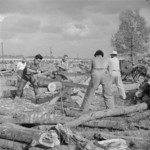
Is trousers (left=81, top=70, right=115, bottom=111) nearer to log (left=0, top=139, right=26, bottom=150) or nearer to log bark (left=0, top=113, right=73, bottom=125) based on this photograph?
log bark (left=0, top=113, right=73, bottom=125)

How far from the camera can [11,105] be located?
971cm

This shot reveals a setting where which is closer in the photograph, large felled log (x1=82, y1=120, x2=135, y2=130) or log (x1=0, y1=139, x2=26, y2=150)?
log (x1=0, y1=139, x2=26, y2=150)

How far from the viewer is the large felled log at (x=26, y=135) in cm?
501

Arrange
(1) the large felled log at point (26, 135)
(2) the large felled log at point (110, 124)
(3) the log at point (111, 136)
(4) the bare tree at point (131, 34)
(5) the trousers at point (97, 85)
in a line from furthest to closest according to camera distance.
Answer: (4) the bare tree at point (131, 34)
(5) the trousers at point (97, 85)
(2) the large felled log at point (110, 124)
(3) the log at point (111, 136)
(1) the large felled log at point (26, 135)

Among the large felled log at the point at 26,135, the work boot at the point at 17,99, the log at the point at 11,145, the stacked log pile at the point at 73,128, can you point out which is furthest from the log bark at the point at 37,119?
the work boot at the point at 17,99

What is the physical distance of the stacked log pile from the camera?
16.6 ft

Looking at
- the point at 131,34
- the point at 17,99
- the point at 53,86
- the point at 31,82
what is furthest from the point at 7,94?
the point at 131,34

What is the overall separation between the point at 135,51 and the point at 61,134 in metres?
31.2

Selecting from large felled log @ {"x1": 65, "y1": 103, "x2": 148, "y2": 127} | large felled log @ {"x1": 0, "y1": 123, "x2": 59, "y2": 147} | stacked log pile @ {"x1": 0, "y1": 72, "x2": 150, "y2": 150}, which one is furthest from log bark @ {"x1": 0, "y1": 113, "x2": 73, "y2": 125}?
large felled log @ {"x1": 0, "y1": 123, "x2": 59, "y2": 147}

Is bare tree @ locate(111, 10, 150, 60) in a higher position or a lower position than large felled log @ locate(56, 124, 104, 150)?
higher

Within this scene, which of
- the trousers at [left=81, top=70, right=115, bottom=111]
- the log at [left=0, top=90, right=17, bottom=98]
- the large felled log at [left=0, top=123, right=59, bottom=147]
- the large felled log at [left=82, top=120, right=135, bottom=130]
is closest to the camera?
the large felled log at [left=0, top=123, right=59, bottom=147]

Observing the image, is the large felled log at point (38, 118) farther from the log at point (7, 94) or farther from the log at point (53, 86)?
the log at point (7, 94)

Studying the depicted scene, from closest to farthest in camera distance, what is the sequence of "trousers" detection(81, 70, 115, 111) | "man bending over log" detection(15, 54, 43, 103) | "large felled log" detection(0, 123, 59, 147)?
"large felled log" detection(0, 123, 59, 147) → "trousers" detection(81, 70, 115, 111) → "man bending over log" detection(15, 54, 43, 103)

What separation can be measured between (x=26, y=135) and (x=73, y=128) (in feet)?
4.46
